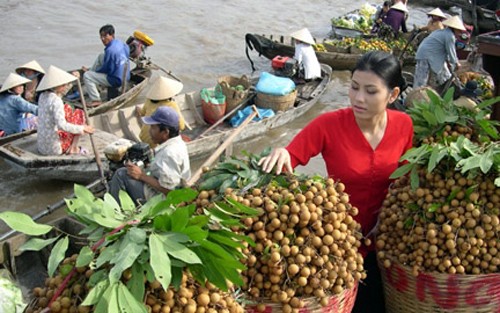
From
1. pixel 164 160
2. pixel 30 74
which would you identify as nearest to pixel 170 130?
pixel 164 160

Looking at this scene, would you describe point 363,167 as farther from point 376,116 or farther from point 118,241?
point 118,241

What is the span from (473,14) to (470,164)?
14.5m

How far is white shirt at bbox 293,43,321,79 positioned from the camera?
9.40 metres

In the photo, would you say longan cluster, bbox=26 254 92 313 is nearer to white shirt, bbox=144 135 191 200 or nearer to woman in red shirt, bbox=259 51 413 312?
woman in red shirt, bbox=259 51 413 312

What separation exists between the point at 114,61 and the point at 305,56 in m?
3.30

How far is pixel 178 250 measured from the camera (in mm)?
1728

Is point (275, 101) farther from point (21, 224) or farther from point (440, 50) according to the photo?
point (21, 224)

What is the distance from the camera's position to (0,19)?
581 inches

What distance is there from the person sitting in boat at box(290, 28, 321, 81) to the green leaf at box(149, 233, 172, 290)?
802 centimetres

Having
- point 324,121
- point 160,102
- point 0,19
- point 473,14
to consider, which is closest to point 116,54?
point 160,102

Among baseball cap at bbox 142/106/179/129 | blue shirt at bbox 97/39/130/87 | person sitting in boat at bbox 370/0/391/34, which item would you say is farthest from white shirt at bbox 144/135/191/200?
person sitting in boat at bbox 370/0/391/34

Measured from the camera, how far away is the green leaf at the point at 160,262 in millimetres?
1630

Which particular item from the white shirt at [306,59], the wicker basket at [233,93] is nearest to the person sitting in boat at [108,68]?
the wicker basket at [233,93]

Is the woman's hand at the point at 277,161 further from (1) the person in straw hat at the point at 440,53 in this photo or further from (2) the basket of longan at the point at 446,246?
(1) the person in straw hat at the point at 440,53
